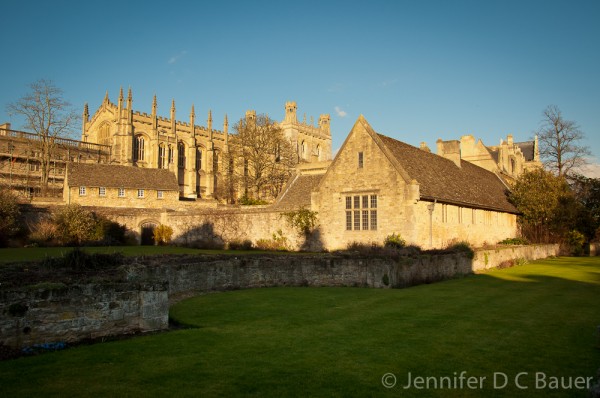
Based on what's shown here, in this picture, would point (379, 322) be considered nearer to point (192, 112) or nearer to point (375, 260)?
point (375, 260)

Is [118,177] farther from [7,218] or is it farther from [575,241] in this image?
[575,241]

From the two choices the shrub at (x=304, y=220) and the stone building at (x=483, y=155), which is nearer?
the shrub at (x=304, y=220)

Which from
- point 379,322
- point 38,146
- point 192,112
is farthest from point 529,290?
point 192,112

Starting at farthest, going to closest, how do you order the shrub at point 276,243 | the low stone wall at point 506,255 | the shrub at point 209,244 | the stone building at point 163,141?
the stone building at point 163,141 < the shrub at point 209,244 < the shrub at point 276,243 < the low stone wall at point 506,255

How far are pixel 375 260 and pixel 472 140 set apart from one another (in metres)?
37.9

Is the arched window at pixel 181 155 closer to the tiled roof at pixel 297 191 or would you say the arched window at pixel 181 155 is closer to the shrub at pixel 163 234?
the shrub at pixel 163 234

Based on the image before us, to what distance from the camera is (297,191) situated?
35406 millimetres

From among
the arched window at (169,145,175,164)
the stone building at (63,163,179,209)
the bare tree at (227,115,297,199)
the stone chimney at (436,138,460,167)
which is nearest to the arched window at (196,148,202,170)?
the arched window at (169,145,175,164)

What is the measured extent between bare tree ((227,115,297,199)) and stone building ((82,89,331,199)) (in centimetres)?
754

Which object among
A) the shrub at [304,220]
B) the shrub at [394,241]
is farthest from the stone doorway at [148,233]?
the shrub at [394,241]

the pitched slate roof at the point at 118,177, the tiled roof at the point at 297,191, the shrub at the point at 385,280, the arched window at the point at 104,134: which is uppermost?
the arched window at the point at 104,134

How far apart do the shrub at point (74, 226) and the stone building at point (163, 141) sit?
114 feet

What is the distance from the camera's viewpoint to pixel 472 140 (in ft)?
166

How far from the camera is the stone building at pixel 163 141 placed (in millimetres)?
69250
